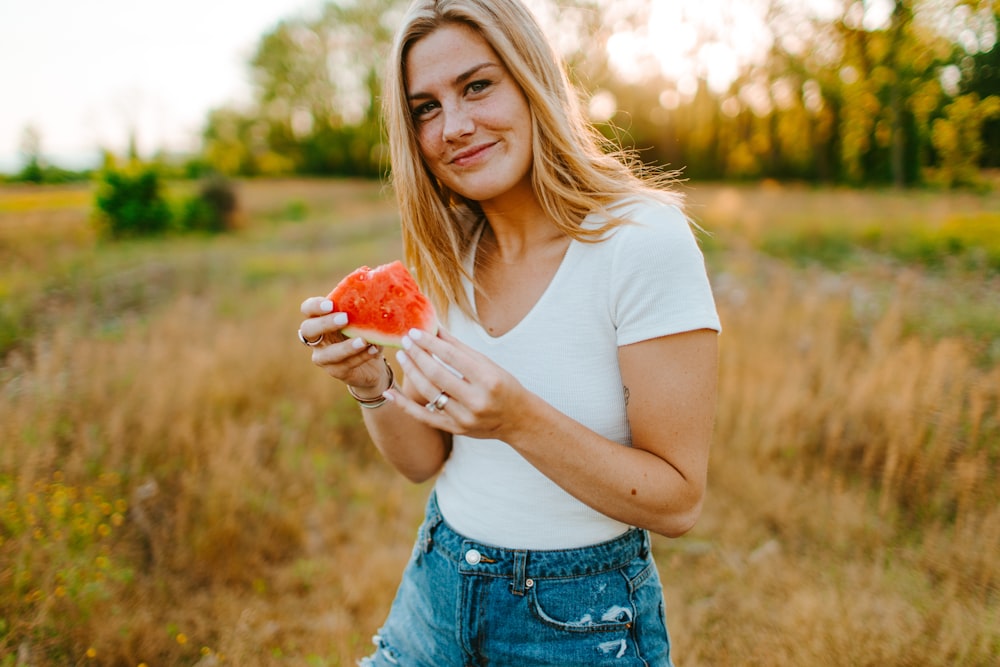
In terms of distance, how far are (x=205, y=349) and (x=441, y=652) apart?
15.3ft

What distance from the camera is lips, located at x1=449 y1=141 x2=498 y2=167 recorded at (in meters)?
1.75

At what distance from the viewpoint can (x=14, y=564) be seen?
9.16 feet

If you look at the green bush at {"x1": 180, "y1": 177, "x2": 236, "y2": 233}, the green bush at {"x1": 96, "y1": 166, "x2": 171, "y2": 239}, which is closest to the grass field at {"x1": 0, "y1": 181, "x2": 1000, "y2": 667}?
the green bush at {"x1": 96, "y1": 166, "x2": 171, "y2": 239}

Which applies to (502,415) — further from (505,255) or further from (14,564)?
(14,564)

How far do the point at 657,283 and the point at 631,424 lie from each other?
1.14 ft

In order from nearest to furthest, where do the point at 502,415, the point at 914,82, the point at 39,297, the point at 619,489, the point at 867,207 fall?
the point at 502,415 < the point at 619,489 < the point at 914,82 < the point at 39,297 < the point at 867,207

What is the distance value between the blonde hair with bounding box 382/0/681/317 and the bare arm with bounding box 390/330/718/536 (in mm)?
372

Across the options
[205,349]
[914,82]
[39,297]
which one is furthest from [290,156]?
[914,82]

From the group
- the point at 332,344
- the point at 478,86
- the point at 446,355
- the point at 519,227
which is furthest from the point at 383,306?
the point at 478,86

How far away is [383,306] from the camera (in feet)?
5.88

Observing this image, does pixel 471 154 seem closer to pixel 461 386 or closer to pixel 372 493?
pixel 461 386

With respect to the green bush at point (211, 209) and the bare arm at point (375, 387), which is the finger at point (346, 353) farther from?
the green bush at point (211, 209)

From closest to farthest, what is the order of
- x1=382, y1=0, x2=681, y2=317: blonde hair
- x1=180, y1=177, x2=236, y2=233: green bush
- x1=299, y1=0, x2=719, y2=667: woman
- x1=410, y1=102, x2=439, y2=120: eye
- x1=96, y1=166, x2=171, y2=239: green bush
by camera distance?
x1=299, y1=0, x2=719, y2=667: woman < x1=382, y1=0, x2=681, y2=317: blonde hair < x1=410, y1=102, x2=439, y2=120: eye < x1=96, y1=166, x2=171, y2=239: green bush < x1=180, y1=177, x2=236, y2=233: green bush

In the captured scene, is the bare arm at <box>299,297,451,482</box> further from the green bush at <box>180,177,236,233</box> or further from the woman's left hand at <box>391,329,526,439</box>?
the green bush at <box>180,177,236,233</box>
